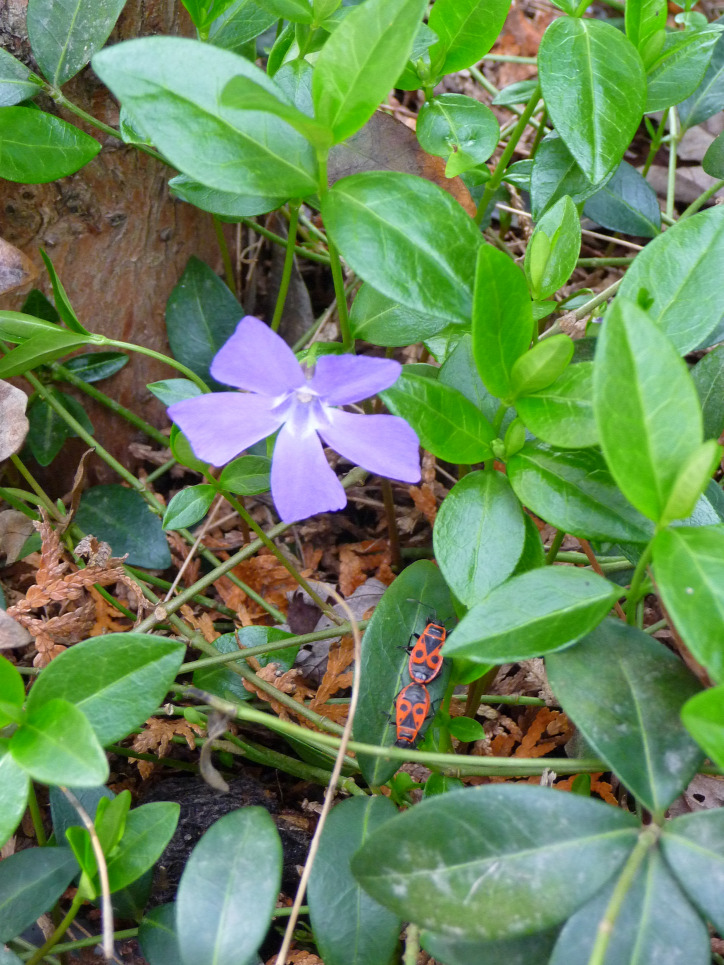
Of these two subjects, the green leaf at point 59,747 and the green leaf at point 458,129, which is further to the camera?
the green leaf at point 458,129

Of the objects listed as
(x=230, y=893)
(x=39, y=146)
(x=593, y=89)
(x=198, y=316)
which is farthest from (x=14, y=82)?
(x=230, y=893)

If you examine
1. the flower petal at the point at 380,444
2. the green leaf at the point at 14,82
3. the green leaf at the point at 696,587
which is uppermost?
the green leaf at the point at 14,82

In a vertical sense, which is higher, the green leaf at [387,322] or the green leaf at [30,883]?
the green leaf at [387,322]

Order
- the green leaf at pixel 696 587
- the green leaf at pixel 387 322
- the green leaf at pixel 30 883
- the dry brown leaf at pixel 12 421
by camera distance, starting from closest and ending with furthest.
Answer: the green leaf at pixel 696 587, the green leaf at pixel 30 883, the green leaf at pixel 387 322, the dry brown leaf at pixel 12 421


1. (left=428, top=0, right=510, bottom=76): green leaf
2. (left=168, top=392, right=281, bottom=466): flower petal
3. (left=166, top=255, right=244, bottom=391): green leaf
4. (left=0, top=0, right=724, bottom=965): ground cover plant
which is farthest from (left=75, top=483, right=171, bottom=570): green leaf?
(left=428, top=0, right=510, bottom=76): green leaf

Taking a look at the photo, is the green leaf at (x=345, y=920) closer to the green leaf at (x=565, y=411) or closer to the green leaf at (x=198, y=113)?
the green leaf at (x=565, y=411)

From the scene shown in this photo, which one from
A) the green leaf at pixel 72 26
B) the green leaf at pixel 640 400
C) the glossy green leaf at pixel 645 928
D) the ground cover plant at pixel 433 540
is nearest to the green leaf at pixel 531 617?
the ground cover plant at pixel 433 540

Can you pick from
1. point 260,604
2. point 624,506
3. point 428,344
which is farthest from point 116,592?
point 624,506

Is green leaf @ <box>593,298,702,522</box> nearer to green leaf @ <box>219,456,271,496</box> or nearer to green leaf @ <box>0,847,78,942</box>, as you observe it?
green leaf @ <box>219,456,271,496</box>
